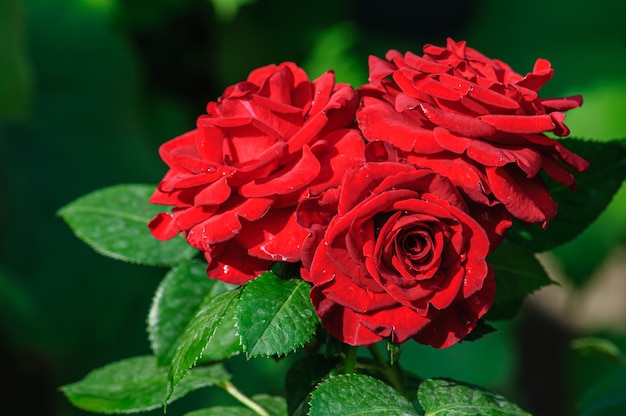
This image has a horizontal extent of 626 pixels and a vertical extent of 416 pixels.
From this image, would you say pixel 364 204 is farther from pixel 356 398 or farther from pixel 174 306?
pixel 174 306

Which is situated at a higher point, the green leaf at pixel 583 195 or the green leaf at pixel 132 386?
the green leaf at pixel 583 195

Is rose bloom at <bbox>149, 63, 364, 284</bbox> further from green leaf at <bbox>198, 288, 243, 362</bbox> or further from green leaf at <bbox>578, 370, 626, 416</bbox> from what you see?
green leaf at <bbox>578, 370, 626, 416</bbox>

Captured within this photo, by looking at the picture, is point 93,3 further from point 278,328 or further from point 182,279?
point 278,328

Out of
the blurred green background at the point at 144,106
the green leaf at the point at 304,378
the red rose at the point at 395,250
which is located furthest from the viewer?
the blurred green background at the point at 144,106

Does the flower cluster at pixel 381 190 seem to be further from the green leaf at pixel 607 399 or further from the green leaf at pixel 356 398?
the green leaf at pixel 607 399

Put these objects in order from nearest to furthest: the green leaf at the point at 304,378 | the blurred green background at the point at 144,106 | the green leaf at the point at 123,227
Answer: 1. the green leaf at the point at 304,378
2. the green leaf at the point at 123,227
3. the blurred green background at the point at 144,106

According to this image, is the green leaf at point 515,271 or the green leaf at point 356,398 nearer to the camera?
the green leaf at point 356,398

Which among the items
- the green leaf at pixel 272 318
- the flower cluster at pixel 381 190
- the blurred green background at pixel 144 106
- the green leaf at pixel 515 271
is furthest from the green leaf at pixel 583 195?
the blurred green background at pixel 144 106
